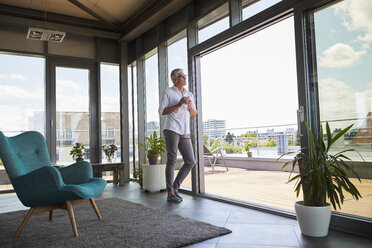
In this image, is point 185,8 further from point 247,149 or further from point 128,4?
point 247,149

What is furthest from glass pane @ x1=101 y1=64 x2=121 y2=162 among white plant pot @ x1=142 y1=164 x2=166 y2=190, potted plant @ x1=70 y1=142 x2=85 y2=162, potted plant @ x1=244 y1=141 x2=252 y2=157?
potted plant @ x1=244 y1=141 x2=252 y2=157

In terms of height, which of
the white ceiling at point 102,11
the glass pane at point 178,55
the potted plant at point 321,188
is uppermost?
the white ceiling at point 102,11

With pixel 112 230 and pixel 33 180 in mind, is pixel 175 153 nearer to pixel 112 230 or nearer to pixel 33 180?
pixel 112 230

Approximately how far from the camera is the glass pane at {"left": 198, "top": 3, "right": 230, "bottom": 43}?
12.0 ft

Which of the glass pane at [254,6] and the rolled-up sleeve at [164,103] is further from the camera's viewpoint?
the rolled-up sleeve at [164,103]

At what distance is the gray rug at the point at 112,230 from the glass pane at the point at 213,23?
2.18m

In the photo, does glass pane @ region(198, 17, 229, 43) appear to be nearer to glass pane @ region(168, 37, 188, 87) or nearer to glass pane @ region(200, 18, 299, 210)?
glass pane @ region(168, 37, 188, 87)

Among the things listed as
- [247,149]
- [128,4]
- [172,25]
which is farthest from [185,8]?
[247,149]

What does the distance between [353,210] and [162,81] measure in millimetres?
3326

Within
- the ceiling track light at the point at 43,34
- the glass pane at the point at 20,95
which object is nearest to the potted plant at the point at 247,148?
the glass pane at the point at 20,95

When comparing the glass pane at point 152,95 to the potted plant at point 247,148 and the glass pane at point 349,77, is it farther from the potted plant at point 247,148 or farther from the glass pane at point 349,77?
the potted plant at point 247,148

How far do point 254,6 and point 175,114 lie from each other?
146 centimetres

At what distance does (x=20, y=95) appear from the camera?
507 centimetres

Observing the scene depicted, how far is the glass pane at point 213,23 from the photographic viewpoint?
3668 millimetres
